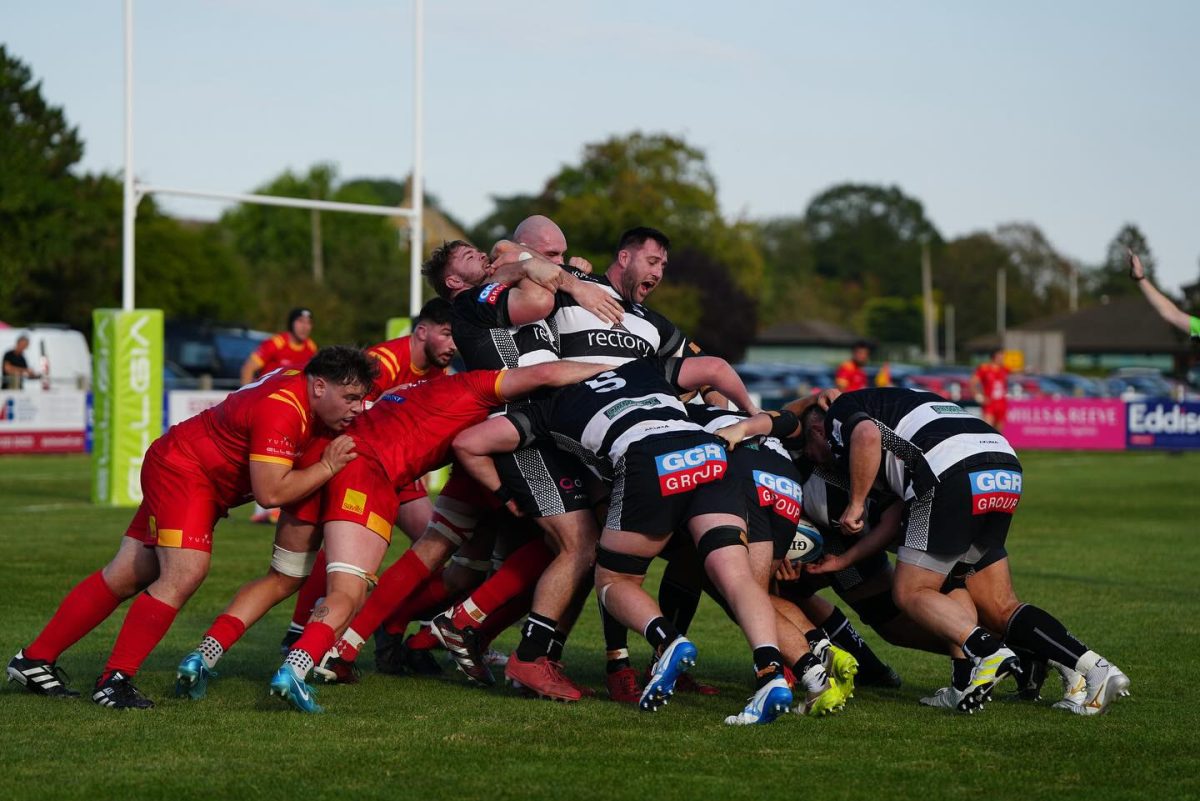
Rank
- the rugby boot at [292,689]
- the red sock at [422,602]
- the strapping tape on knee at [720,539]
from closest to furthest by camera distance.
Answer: the rugby boot at [292,689], the strapping tape on knee at [720,539], the red sock at [422,602]

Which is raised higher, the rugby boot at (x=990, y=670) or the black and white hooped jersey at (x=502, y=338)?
the black and white hooped jersey at (x=502, y=338)

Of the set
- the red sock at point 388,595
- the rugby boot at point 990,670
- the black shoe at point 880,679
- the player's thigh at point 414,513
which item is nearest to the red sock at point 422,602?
the red sock at point 388,595

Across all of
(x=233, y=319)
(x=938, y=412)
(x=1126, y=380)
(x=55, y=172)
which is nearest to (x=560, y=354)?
(x=938, y=412)

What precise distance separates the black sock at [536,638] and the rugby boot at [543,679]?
25mm

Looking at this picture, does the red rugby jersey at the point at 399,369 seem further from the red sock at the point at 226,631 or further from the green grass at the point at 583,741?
the red sock at the point at 226,631

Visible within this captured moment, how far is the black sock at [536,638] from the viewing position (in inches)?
263

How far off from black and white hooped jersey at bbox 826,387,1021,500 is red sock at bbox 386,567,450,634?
2249 mm

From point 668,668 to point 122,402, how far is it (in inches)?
517

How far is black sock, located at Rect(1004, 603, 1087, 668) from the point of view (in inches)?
254

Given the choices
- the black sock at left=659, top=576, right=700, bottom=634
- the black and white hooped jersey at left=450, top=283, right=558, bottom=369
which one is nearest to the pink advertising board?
the black sock at left=659, top=576, right=700, bottom=634

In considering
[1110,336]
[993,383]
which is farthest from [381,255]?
[1110,336]

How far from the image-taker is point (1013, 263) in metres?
118

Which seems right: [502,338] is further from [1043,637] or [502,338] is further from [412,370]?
[1043,637]

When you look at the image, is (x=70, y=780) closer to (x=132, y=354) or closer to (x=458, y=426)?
(x=458, y=426)
